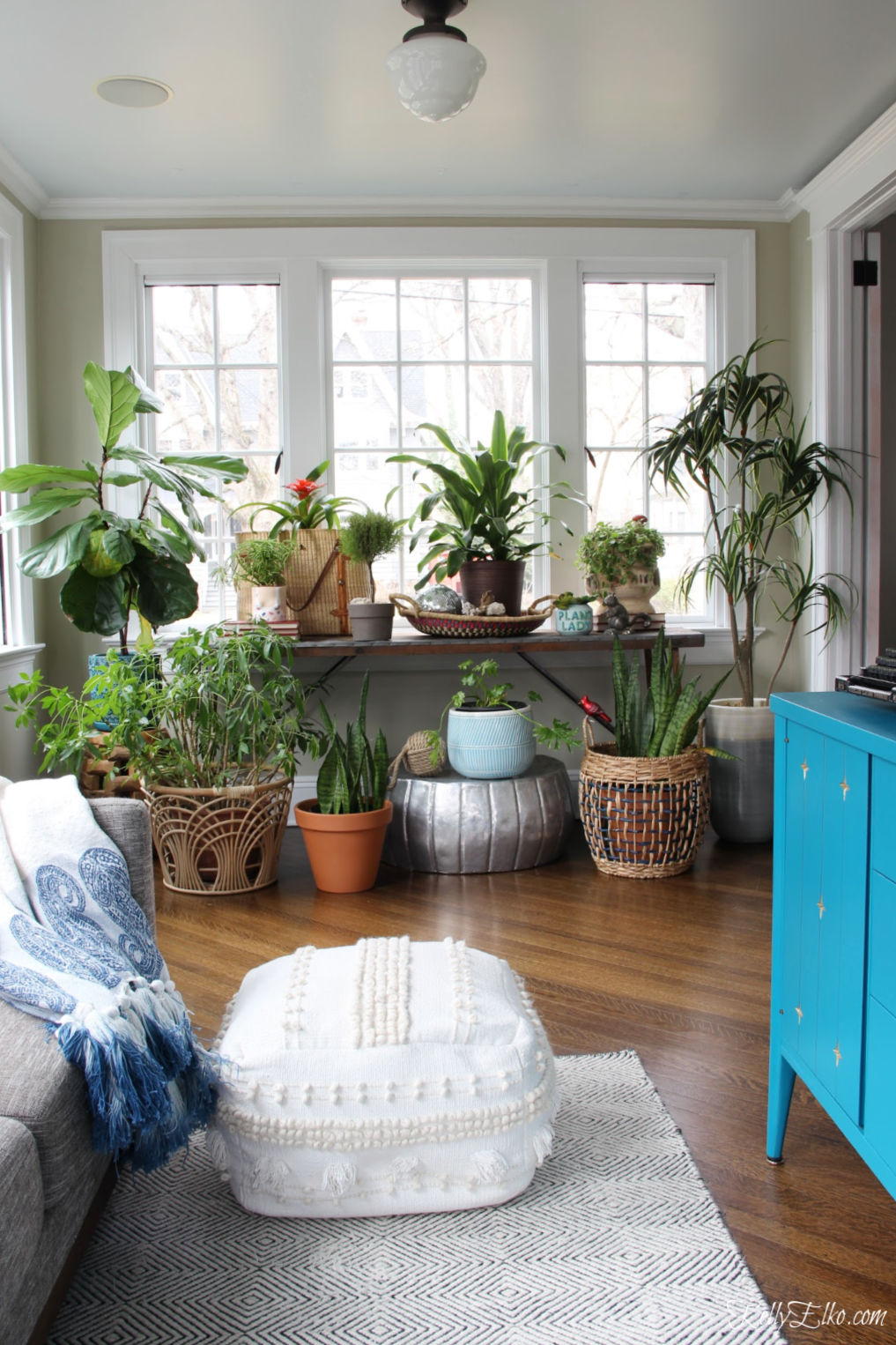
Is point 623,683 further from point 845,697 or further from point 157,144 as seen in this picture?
point 157,144

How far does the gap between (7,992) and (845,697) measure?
1.37m

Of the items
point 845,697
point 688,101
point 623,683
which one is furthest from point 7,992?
point 688,101

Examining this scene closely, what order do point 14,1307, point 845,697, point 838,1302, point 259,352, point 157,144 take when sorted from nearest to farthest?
point 14,1307
point 838,1302
point 845,697
point 157,144
point 259,352

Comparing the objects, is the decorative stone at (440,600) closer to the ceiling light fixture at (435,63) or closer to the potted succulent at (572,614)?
the potted succulent at (572,614)

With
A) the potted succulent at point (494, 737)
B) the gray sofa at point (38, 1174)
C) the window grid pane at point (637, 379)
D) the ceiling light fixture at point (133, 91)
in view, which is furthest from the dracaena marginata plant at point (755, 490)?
the gray sofa at point (38, 1174)

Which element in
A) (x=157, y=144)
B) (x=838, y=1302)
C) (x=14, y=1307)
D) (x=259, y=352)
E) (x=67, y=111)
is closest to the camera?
(x=14, y=1307)

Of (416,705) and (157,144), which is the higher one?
(157,144)

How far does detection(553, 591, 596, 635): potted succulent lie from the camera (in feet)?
12.5

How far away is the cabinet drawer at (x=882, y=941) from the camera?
4.22 ft

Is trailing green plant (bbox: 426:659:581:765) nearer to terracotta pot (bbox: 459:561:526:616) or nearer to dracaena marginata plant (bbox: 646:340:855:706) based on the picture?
terracotta pot (bbox: 459:561:526:616)

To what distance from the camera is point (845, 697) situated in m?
1.67

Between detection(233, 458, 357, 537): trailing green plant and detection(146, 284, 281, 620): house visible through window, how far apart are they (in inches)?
9.3

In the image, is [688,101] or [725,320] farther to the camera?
[725,320]

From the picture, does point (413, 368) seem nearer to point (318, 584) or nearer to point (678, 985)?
point (318, 584)
